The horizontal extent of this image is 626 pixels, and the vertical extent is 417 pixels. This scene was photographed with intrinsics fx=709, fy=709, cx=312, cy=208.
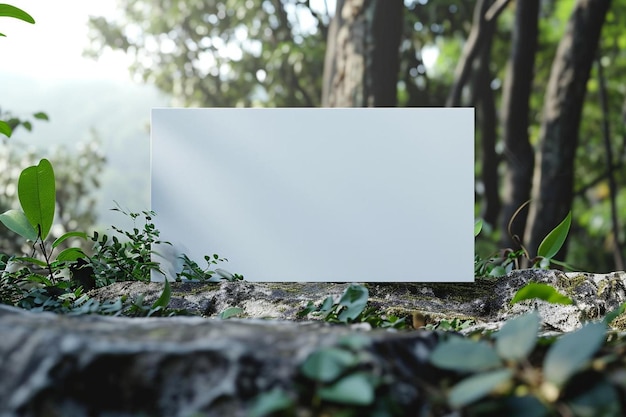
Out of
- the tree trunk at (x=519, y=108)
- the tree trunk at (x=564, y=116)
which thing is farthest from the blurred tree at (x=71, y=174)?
the tree trunk at (x=564, y=116)

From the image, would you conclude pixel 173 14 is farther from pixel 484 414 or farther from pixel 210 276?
pixel 484 414

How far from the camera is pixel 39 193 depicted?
6.73 ft

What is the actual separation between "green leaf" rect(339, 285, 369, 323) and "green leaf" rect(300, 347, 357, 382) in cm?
42

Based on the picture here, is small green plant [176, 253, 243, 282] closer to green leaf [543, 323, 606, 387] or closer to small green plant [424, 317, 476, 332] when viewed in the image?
small green plant [424, 317, 476, 332]

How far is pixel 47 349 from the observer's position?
36.9 inches

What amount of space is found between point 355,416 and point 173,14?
421 inches

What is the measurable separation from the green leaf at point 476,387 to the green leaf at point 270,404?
0.65 feet

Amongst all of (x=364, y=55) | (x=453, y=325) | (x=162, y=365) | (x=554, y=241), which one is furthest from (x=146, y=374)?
(x=364, y=55)

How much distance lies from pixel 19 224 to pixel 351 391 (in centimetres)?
160

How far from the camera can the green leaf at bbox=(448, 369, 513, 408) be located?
0.85m

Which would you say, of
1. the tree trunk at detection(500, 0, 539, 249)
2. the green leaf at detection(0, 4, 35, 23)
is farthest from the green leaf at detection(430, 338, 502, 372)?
the tree trunk at detection(500, 0, 539, 249)

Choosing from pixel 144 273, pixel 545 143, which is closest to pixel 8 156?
pixel 545 143

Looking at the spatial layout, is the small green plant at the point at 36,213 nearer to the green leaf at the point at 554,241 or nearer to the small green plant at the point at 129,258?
the small green plant at the point at 129,258

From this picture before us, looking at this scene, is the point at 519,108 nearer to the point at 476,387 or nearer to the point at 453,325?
the point at 453,325
